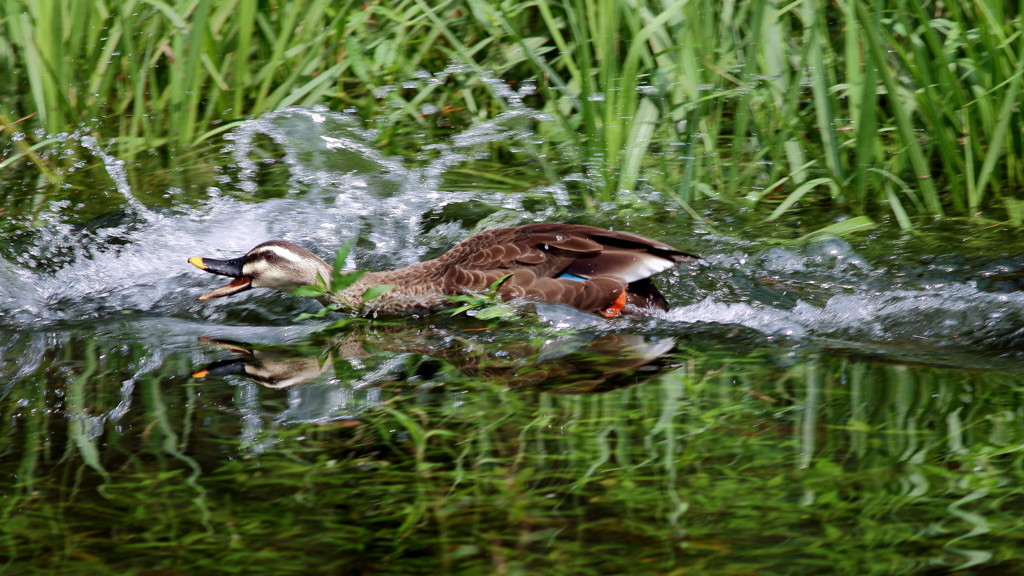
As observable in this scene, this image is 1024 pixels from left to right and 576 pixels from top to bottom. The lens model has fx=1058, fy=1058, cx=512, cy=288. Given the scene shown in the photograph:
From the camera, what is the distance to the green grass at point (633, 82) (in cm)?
506

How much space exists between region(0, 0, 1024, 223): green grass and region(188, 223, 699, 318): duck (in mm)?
1053

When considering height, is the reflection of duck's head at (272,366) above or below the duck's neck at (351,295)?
below

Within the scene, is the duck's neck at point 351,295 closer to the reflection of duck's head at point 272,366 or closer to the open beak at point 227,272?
the open beak at point 227,272

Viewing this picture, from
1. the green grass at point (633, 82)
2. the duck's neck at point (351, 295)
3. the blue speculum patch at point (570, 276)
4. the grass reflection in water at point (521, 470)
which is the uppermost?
the green grass at point (633, 82)

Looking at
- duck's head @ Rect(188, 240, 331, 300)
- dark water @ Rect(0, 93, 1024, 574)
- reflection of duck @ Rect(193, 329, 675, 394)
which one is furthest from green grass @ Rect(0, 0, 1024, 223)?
reflection of duck @ Rect(193, 329, 675, 394)

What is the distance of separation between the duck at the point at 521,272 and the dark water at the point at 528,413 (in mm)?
146

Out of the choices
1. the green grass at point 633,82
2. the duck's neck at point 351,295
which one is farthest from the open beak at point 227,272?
the green grass at point 633,82

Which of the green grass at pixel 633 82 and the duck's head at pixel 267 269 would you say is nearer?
the duck's head at pixel 267 269

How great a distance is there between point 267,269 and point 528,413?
7.23ft

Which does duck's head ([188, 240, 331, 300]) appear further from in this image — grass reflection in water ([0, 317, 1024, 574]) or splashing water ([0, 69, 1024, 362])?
grass reflection in water ([0, 317, 1024, 574])

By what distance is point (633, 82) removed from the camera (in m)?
5.52

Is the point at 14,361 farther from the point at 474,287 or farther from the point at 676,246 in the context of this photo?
the point at 676,246

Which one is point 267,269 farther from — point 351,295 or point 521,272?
point 521,272

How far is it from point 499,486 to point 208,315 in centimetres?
278
